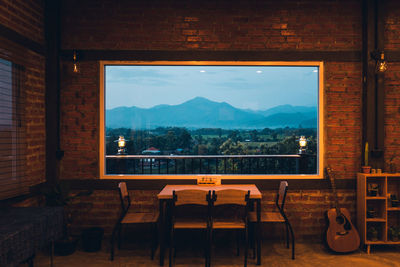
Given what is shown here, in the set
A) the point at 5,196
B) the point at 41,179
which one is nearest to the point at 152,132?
the point at 41,179

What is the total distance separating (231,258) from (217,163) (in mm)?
2558

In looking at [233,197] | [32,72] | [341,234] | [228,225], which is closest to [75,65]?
[32,72]

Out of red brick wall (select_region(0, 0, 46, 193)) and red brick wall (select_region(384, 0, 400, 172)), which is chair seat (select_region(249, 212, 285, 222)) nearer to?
red brick wall (select_region(384, 0, 400, 172))

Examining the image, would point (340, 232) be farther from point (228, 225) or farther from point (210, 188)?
point (210, 188)

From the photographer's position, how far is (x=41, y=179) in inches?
180

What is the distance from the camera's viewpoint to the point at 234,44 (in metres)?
4.78

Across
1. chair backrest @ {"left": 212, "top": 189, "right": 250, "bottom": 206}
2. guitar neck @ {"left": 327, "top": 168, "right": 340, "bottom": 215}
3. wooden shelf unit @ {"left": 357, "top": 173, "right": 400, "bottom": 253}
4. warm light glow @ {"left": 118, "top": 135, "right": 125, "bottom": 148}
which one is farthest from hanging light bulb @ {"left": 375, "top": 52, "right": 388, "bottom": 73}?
warm light glow @ {"left": 118, "top": 135, "right": 125, "bottom": 148}

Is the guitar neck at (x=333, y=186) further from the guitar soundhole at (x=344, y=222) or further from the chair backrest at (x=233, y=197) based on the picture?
the chair backrest at (x=233, y=197)

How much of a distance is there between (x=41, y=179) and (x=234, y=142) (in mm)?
3778

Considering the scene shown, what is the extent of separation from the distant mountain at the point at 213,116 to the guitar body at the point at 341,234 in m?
2.07

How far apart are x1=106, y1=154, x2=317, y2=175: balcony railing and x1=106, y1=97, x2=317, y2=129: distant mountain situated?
0.66 m

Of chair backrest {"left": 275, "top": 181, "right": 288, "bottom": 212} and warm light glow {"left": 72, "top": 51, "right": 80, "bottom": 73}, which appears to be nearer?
chair backrest {"left": 275, "top": 181, "right": 288, "bottom": 212}

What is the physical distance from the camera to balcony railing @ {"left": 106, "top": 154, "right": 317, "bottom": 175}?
6023mm

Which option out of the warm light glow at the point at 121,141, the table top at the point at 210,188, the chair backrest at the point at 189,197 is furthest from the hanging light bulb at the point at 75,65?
the chair backrest at the point at 189,197
